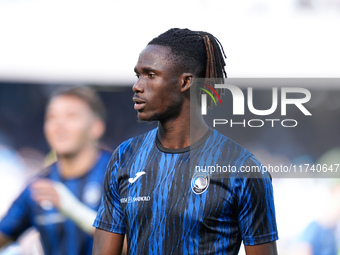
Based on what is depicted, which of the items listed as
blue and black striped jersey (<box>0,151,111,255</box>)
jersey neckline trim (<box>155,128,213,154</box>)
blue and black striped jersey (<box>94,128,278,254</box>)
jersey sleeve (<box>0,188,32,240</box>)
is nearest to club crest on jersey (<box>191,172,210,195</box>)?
blue and black striped jersey (<box>94,128,278,254</box>)

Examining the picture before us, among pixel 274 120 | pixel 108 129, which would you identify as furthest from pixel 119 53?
pixel 274 120

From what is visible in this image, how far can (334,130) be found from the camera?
130 inches

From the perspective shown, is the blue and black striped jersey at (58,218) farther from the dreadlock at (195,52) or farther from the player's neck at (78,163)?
the dreadlock at (195,52)

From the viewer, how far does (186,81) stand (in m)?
2.03

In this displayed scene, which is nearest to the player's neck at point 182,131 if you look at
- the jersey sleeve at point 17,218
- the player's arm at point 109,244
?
the player's arm at point 109,244

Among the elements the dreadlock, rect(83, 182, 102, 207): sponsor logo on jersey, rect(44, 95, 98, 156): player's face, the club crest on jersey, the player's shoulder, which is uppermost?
rect(44, 95, 98, 156): player's face

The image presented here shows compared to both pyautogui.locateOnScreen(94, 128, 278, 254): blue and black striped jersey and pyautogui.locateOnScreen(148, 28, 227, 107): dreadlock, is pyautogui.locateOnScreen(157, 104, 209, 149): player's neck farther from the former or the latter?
pyautogui.locateOnScreen(148, 28, 227, 107): dreadlock

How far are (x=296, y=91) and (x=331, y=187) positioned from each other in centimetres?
61

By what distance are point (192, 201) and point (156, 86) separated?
16.7 inches

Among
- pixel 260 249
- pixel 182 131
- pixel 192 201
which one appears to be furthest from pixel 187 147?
pixel 260 249

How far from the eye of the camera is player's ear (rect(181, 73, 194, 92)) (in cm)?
202

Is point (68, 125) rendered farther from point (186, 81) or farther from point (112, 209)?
point (186, 81)

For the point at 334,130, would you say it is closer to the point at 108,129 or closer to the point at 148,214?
the point at 108,129

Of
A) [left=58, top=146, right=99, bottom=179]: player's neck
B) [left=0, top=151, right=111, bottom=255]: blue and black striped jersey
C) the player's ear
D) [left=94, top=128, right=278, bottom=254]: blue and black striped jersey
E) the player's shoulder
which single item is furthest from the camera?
[left=58, top=146, right=99, bottom=179]: player's neck
